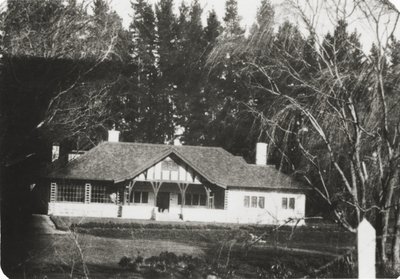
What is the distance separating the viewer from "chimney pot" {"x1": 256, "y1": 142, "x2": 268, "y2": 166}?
9086 millimetres

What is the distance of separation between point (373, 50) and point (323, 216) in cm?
323

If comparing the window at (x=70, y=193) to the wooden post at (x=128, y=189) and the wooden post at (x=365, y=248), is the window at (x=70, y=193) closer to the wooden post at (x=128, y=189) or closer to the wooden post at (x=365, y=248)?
the wooden post at (x=128, y=189)

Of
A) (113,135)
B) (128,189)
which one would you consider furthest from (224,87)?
(128,189)

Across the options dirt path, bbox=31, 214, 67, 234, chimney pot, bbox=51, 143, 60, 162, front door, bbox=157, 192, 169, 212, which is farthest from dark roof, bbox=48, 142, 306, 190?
dirt path, bbox=31, 214, 67, 234

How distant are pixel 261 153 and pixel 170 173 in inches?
237

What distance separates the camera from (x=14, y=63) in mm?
8352

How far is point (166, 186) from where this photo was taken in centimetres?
1341

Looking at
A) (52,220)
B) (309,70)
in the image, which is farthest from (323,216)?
(52,220)

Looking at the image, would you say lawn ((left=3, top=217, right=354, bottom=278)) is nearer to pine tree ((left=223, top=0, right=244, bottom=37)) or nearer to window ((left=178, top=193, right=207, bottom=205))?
window ((left=178, top=193, right=207, bottom=205))

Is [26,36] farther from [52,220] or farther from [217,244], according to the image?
[217,244]

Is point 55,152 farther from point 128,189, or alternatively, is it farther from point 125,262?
point 128,189

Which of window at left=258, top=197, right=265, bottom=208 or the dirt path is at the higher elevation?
window at left=258, top=197, right=265, bottom=208

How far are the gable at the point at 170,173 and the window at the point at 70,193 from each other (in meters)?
1.61

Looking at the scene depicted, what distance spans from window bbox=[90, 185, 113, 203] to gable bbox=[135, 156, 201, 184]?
891 millimetres
